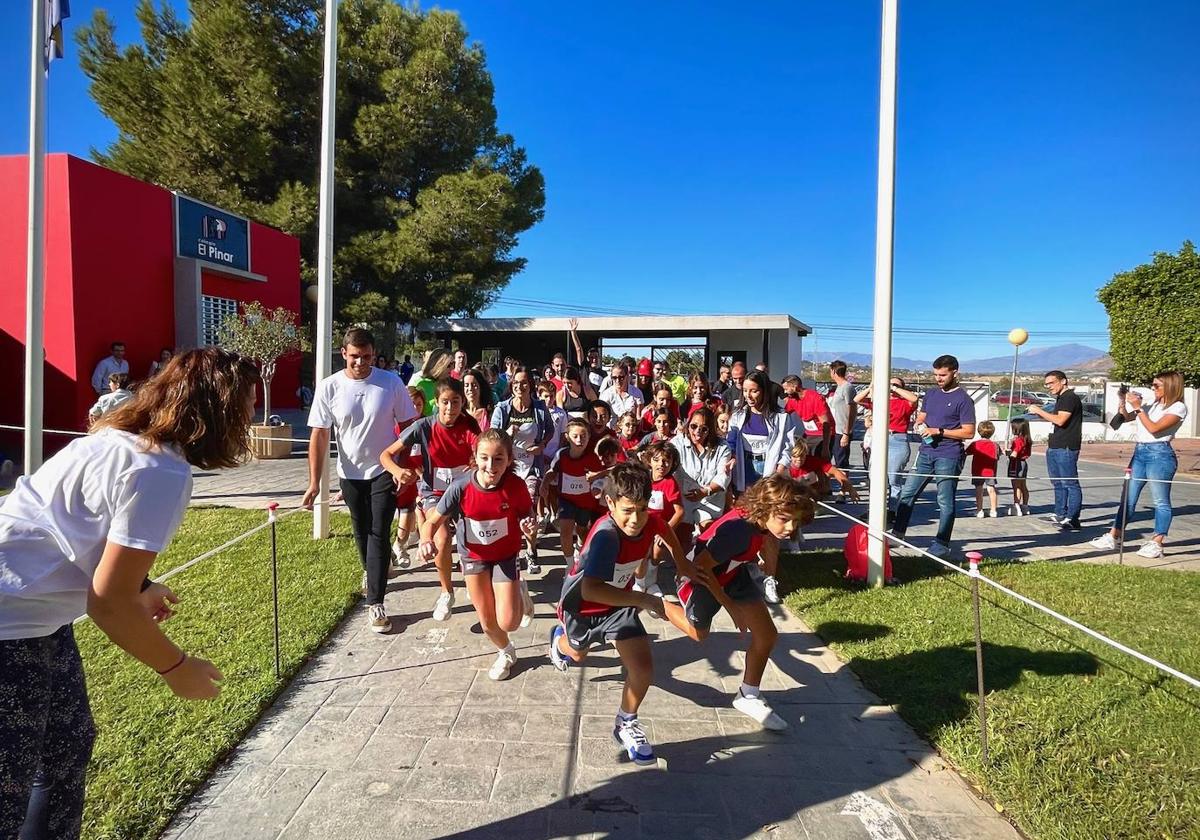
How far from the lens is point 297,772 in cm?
280

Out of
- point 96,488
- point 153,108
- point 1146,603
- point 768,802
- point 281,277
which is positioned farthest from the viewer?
point 153,108

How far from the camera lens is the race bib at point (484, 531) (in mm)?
3920

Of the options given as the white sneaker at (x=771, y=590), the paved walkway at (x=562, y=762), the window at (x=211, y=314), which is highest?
the window at (x=211, y=314)

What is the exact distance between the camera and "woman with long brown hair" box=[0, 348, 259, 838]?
1527 millimetres

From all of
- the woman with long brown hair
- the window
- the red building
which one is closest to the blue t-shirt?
the woman with long brown hair

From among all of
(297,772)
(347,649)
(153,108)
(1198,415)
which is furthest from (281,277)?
(1198,415)

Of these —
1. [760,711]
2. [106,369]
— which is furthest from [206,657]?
[106,369]

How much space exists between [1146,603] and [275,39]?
27.7 metres

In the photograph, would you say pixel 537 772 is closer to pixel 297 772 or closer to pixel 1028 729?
pixel 297 772

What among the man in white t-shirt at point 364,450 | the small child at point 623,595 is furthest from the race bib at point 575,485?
the small child at point 623,595

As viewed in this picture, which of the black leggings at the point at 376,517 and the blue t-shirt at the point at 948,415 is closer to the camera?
the black leggings at the point at 376,517

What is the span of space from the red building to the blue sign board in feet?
0.10

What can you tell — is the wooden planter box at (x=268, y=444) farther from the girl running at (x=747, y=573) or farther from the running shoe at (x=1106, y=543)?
the running shoe at (x=1106, y=543)

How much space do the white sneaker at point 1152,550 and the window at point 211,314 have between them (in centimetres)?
1695
